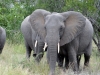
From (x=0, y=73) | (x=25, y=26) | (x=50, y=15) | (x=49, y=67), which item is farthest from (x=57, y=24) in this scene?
(x=25, y=26)

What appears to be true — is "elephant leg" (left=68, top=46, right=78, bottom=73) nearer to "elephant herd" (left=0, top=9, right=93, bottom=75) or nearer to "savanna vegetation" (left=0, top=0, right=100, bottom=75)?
"elephant herd" (left=0, top=9, right=93, bottom=75)

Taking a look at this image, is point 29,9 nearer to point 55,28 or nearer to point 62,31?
point 62,31

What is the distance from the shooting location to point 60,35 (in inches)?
Answer: 377

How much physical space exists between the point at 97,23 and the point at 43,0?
109 inches

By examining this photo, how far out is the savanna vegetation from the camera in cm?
999

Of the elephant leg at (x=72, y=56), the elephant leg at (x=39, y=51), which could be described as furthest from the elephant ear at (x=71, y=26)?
the elephant leg at (x=39, y=51)

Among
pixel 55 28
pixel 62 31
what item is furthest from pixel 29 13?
pixel 55 28

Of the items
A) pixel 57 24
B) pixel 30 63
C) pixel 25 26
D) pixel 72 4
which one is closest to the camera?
pixel 57 24

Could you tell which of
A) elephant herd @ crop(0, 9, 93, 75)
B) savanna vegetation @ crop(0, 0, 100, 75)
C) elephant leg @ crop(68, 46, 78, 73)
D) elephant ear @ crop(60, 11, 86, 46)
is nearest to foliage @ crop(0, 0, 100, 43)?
savanna vegetation @ crop(0, 0, 100, 75)

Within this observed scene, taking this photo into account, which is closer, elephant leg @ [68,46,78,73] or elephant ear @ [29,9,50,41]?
elephant ear @ [29,9,50,41]

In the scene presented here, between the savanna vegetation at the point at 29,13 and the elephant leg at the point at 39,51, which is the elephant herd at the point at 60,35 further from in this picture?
the savanna vegetation at the point at 29,13

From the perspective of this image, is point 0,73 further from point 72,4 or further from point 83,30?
point 72,4

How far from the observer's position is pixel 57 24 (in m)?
9.37

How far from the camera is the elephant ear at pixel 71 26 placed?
981cm
